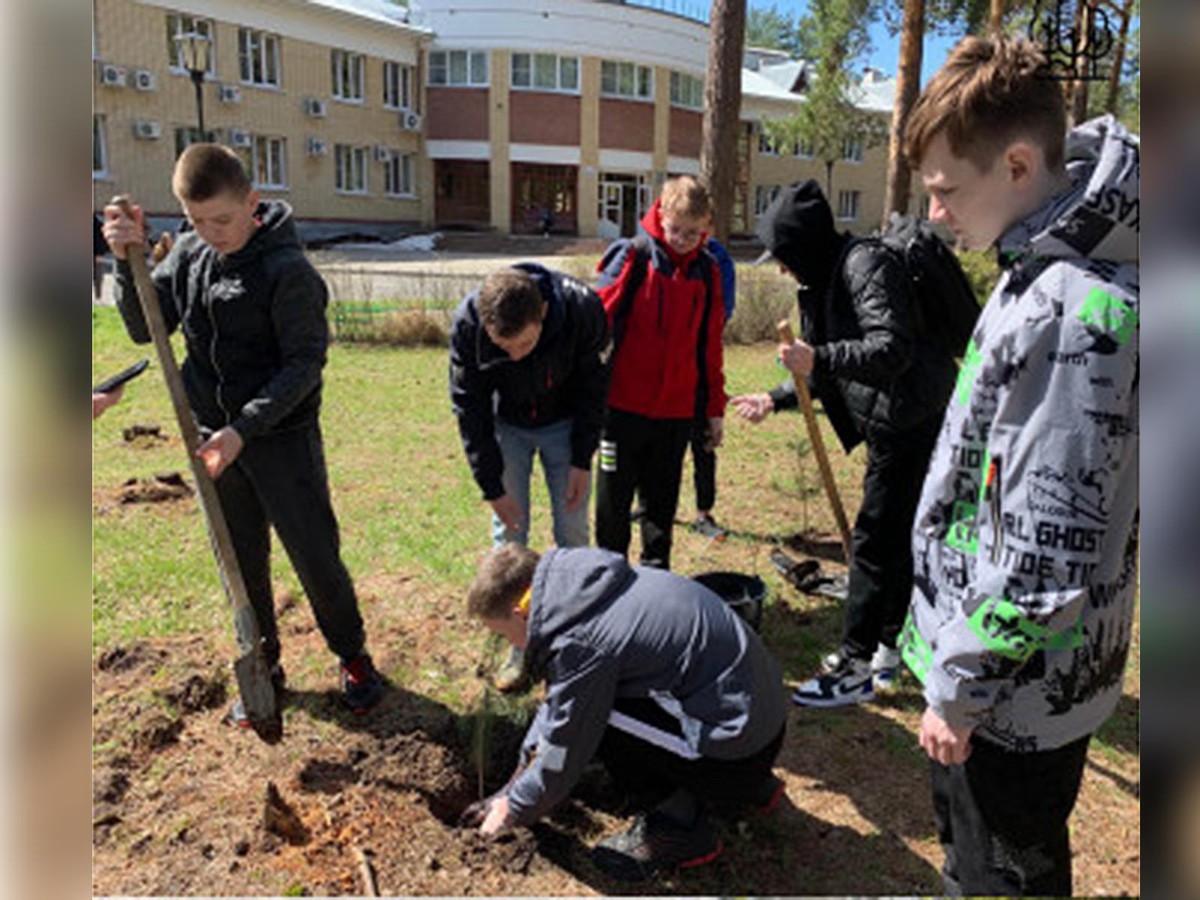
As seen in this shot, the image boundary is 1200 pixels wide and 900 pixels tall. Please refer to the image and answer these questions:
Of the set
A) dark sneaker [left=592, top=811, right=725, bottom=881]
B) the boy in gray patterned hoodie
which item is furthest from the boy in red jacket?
the boy in gray patterned hoodie

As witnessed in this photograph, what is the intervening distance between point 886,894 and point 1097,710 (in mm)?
1285

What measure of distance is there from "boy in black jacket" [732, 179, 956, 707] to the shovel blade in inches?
76.7

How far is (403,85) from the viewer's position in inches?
1435

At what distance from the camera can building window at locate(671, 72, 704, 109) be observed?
128ft

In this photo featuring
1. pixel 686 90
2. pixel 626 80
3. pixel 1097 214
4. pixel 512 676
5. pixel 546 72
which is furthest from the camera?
pixel 686 90

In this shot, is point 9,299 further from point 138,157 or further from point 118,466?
point 138,157

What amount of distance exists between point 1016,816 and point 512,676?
226 cm

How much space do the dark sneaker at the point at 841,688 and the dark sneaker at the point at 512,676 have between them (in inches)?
43.1

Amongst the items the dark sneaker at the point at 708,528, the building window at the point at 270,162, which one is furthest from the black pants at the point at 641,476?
the building window at the point at 270,162

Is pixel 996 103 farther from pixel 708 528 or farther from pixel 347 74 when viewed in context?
pixel 347 74

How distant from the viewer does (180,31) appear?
2866cm

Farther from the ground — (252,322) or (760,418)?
(252,322)

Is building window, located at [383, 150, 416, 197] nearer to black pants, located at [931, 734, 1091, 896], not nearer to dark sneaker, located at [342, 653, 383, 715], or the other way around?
dark sneaker, located at [342, 653, 383, 715]

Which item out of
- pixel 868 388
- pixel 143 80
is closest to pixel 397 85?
pixel 143 80
